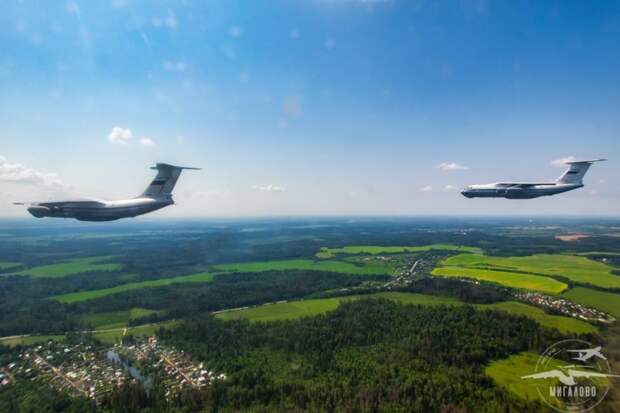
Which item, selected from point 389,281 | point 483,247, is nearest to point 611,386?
point 389,281

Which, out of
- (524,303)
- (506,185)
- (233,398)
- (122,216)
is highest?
(506,185)

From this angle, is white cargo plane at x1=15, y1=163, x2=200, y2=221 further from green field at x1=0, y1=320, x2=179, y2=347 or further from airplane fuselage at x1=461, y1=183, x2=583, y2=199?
A: green field at x1=0, y1=320, x2=179, y2=347

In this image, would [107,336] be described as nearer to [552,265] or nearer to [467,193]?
[467,193]

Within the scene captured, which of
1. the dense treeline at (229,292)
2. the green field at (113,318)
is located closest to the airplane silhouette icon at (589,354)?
the dense treeline at (229,292)

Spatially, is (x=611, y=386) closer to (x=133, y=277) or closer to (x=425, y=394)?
(x=425, y=394)

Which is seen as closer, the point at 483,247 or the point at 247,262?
the point at 247,262

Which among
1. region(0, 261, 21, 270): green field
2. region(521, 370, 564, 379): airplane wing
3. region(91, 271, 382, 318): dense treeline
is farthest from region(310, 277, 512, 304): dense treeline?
region(0, 261, 21, 270): green field
